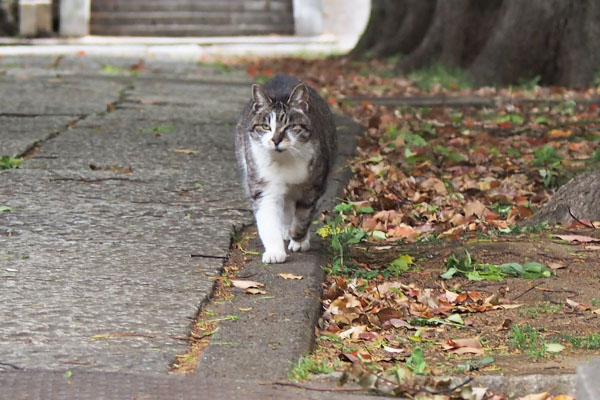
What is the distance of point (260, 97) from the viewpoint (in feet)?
14.6

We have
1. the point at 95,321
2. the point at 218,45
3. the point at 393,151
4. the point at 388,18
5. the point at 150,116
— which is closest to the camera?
the point at 95,321

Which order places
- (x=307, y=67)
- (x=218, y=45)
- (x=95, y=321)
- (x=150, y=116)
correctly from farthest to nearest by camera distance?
(x=218, y=45) → (x=307, y=67) → (x=150, y=116) → (x=95, y=321)

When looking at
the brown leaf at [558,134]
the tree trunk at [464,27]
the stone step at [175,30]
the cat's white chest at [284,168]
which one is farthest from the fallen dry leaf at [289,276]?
the stone step at [175,30]

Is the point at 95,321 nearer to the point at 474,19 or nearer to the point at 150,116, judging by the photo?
the point at 150,116

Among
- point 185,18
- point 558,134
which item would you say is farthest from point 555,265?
point 185,18

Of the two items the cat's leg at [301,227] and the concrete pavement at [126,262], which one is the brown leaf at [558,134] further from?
the cat's leg at [301,227]

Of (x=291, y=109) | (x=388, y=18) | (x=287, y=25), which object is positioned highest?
(x=291, y=109)

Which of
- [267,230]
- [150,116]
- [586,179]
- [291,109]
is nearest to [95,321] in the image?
[267,230]

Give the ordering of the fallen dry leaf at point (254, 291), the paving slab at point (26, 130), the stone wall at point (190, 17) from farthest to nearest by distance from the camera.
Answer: the stone wall at point (190, 17), the paving slab at point (26, 130), the fallen dry leaf at point (254, 291)

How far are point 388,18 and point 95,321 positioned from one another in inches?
477

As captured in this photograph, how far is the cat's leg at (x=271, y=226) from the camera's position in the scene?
4.17 meters

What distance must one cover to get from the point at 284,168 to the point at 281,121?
0.22 meters

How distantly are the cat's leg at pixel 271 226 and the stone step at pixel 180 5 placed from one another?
686 inches

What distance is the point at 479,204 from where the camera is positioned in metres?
5.36
